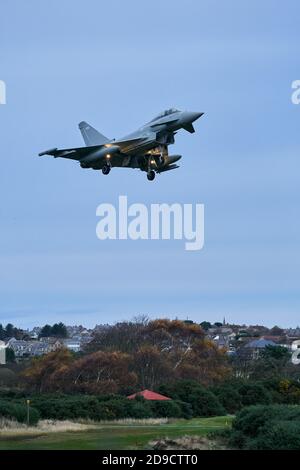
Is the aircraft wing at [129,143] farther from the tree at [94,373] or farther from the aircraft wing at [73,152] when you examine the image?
the tree at [94,373]

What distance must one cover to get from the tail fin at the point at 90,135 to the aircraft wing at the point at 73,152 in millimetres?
7749

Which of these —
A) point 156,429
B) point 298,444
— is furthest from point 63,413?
point 298,444

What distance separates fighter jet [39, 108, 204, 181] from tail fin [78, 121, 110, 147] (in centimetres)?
804

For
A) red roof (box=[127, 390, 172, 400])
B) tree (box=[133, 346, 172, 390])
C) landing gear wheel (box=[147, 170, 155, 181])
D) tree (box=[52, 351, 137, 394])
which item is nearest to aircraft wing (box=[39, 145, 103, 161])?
landing gear wheel (box=[147, 170, 155, 181])

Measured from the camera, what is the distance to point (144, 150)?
201 ft

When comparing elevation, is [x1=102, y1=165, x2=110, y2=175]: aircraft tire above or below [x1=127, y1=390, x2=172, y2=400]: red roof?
above

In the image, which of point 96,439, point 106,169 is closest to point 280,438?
point 96,439

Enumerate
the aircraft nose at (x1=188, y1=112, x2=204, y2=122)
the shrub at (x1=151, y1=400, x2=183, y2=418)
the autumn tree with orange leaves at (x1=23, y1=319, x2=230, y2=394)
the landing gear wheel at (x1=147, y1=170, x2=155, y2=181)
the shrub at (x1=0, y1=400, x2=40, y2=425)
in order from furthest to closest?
the autumn tree with orange leaves at (x1=23, y1=319, x2=230, y2=394), the shrub at (x1=151, y1=400, x2=183, y2=418), the landing gear wheel at (x1=147, y1=170, x2=155, y2=181), the aircraft nose at (x1=188, y1=112, x2=204, y2=122), the shrub at (x1=0, y1=400, x2=40, y2=425)

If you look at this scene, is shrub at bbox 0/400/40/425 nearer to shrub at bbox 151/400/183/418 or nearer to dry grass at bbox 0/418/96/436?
dry grass at bbox 0/418/96/436

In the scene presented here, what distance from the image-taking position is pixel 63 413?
6341 centimetres

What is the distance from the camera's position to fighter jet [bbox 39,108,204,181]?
200 feet

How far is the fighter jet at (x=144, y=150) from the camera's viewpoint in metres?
61.0

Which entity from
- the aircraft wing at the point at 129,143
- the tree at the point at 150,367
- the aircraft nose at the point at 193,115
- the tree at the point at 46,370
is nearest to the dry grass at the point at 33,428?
the aircraft wing at the point at 129,143
